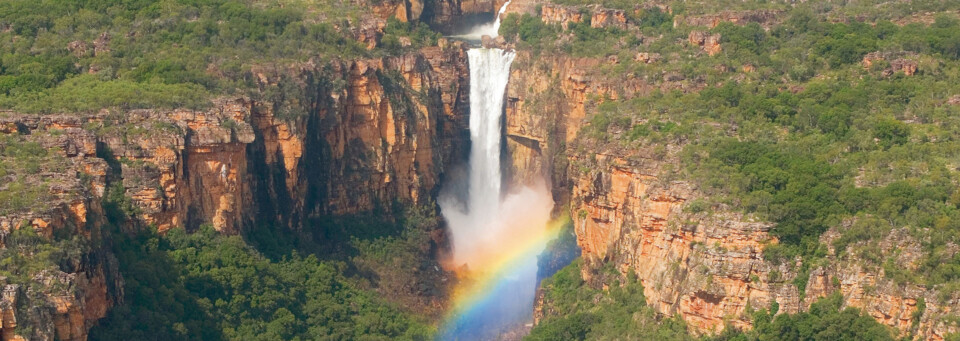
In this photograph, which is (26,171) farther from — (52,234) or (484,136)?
(484,136)

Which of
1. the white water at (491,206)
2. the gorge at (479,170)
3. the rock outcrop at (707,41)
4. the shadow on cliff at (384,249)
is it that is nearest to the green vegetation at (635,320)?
the gorge at (479,170)

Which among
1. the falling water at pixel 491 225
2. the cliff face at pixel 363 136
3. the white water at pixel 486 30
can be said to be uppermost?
the white water at pixel 486 30

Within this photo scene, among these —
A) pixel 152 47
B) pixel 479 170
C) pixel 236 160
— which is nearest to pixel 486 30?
pixel 479 170

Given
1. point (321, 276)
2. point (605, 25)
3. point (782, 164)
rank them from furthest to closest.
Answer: point (605, 25), point (321, 276), point (782, 164)

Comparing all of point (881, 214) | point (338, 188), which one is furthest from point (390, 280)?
point (881, 214)

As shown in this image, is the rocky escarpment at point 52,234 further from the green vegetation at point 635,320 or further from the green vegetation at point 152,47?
the green vegetation at point 635,320

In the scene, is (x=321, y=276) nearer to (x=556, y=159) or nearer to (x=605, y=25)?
(x=556, y=159)
